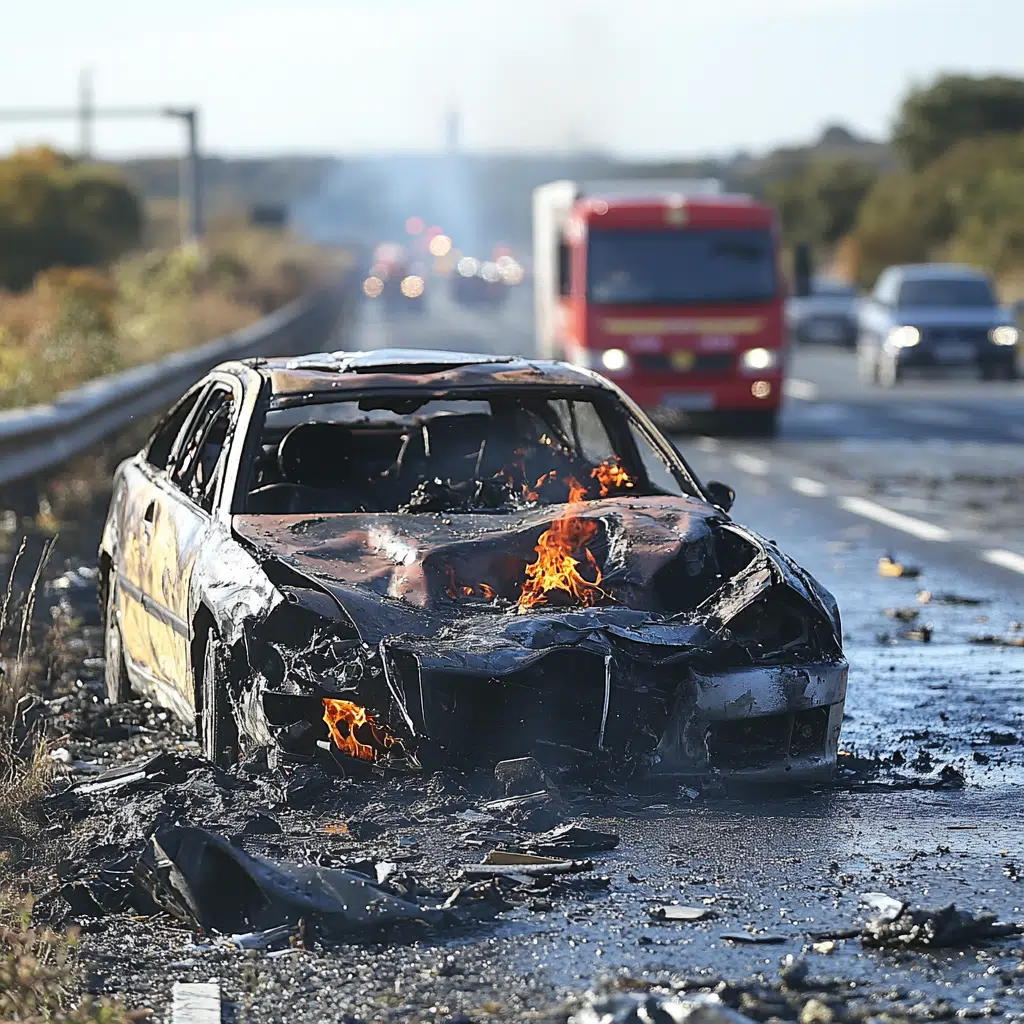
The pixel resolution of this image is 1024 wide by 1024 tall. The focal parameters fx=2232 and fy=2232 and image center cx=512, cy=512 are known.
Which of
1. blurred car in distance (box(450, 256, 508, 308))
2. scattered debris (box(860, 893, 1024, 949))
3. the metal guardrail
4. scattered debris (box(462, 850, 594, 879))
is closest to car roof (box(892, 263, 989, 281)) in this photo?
the metal guardrail

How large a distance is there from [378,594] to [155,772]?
37.3 inches

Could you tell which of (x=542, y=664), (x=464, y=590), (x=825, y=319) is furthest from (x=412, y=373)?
(x=825, y=319)

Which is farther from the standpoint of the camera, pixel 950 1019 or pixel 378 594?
Answer: pixel 378 594

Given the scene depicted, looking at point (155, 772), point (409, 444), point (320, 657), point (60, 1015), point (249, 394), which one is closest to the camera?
point (60, 1015)

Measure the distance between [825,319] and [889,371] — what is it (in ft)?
42.9

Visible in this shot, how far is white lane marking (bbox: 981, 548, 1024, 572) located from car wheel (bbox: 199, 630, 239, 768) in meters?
7.22

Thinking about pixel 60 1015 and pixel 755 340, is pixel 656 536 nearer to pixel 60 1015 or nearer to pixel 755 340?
pixel 60 1015

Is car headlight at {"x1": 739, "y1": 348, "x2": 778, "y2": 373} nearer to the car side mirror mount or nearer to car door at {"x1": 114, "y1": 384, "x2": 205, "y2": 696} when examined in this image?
car door at {"x1": 114, "y1": 384, "x2": 205, "y2": 696}

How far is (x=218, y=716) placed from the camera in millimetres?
7055

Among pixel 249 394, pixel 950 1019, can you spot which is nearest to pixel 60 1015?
pixel 950 1019

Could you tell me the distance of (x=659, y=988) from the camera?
495 cm

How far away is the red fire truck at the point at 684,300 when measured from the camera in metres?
23.8

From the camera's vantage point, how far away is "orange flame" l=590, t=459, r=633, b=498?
8.48 m

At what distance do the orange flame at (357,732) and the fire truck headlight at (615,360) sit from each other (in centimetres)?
1744
